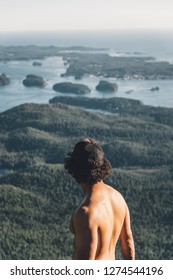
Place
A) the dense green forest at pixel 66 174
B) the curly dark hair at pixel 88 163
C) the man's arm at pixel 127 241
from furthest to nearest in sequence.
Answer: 1. the dense green forest at pixel 66 174
2. the man's arm at pixel 127 241
3. the curly dark hair at pixel 88 163

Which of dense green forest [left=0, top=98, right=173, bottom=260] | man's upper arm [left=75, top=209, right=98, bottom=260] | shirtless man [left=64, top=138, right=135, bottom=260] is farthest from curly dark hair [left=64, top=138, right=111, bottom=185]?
dense green forest [left=0, top=98, right=173, bottom=260]

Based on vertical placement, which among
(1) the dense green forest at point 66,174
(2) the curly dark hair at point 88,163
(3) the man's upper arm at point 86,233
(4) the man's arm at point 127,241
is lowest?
(1) the dense green forest at point 66,174

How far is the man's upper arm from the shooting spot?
7.11 metres

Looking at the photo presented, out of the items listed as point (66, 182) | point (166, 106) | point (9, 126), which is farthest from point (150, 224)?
point (166, 106)

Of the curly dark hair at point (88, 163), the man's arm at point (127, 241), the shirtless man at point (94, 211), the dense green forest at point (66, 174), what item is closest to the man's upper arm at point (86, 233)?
the shirtless man at point (94, 211)

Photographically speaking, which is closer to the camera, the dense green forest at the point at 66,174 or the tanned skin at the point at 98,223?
the tanned skin at the point at 98,223

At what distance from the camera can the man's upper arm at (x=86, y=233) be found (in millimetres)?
7109

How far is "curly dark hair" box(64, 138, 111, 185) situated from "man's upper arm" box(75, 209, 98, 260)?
25.9 inches

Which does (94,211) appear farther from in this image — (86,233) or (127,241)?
(127,241)

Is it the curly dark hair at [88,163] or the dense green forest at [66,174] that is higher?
the curly dark hair at [88,163]

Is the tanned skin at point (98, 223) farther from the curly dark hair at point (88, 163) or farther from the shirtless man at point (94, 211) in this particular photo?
the curly dark hair at point (88, 163)

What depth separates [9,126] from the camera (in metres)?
170

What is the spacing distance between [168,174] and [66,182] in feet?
78.7

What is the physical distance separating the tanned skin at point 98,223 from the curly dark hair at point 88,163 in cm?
13
